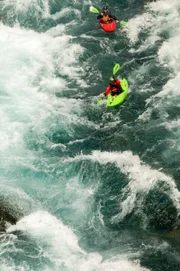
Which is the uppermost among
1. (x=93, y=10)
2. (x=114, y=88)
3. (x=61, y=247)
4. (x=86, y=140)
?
(x=93, y=10)

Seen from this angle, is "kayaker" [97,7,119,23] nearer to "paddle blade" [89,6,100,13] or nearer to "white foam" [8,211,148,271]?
"paddle blade" [89,6,100,13]

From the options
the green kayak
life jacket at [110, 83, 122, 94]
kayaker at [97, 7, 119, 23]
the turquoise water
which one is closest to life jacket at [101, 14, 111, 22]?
kayaker at [97, 7, 119, 23]

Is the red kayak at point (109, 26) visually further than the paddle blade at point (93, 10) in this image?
No

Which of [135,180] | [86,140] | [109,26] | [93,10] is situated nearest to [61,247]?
[135,180]

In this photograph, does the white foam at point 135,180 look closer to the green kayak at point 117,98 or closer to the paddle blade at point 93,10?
the green kayak at point 117,98

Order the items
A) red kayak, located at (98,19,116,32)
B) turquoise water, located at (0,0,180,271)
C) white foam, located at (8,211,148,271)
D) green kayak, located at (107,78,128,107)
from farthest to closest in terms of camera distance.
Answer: red kayak, located at (98,19,116,32) → green kayak, located at (107,78,128,107) → turquoise water, located at (0,0,180,271) → white foam, located at (8,211,148,271)

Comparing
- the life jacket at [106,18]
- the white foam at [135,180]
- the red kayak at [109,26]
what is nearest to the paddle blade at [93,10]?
the life jacket at [106,18]

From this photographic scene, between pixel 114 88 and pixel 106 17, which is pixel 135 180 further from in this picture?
pixel 106 17

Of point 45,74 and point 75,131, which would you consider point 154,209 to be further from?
point 45,74

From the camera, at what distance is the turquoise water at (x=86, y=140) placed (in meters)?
9.75

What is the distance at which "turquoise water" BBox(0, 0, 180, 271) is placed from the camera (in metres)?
9.75

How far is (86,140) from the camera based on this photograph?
42.5 ft

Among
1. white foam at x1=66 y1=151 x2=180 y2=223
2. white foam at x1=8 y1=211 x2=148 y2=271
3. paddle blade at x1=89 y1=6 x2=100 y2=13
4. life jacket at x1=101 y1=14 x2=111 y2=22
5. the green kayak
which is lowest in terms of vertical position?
white foam at x1=8 y1=211 x2=148 y2=271

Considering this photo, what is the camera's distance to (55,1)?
19.8 metres
